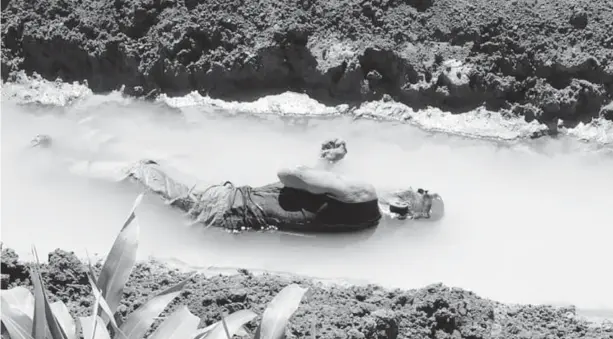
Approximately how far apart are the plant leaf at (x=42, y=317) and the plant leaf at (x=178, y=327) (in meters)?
0.34

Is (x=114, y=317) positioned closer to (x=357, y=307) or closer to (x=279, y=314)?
(x=279, y=314)

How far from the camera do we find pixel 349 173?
6.03m

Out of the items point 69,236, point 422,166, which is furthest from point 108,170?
point 422,166

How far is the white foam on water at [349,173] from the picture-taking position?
17.4 ft

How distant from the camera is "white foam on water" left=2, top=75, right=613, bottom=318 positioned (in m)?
5.30

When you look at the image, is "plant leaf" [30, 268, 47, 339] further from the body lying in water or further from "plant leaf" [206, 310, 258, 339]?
the body lying in water

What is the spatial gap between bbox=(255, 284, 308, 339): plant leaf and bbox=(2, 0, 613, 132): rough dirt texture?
363 cm

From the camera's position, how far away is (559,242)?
5398 mm

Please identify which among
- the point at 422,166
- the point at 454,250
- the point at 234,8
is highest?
the point at 234,8

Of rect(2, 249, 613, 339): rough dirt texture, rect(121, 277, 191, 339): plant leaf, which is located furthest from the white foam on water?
rect(121, 277, 191, 339): plant leaf

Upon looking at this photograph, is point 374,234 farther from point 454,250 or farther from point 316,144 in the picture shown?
point 316,144

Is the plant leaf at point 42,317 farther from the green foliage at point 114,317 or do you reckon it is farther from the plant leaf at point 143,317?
the plant leaf at point 143,317

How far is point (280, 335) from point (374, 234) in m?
2.59

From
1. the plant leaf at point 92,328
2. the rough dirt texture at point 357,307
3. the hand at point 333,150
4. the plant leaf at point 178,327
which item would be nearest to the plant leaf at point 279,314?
the plant leaf at point 178,327
